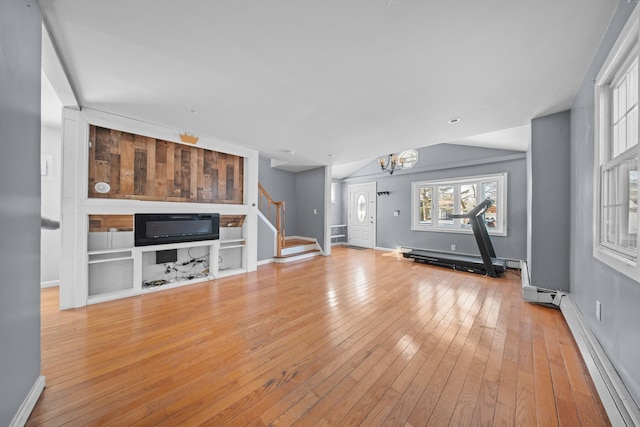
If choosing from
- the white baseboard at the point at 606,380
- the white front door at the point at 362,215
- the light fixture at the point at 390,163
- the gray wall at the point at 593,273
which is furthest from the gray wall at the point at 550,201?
the white front door at the point at 362,215

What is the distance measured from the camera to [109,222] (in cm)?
321

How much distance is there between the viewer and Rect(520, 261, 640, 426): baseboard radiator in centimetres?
124

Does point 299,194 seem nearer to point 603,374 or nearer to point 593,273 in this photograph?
point 593,273

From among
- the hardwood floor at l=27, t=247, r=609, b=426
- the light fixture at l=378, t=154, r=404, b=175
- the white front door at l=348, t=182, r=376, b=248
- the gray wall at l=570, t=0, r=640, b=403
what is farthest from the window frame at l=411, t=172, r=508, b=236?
the gray wall at l=570, t=0, r=640, b=403

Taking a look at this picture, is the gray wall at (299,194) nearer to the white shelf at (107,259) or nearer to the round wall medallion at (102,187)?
the round wall medallion at (102,187)

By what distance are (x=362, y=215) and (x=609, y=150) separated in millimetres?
6346

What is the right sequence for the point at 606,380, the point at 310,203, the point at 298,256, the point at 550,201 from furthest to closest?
the point at 310,203
the point at 298,256
the point at 550,201
the point at 606,380

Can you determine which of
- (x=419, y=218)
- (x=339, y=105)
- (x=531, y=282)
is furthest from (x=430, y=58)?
(x=419, y=218)

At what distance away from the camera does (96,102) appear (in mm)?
2740

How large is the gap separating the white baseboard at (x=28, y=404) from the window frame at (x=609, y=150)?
11.2ft

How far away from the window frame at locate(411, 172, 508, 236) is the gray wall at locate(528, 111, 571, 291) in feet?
8.46

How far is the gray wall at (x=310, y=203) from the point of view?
6.54 m

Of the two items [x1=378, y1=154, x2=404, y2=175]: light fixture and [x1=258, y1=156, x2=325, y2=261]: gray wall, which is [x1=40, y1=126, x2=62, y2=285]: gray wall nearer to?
[x1=258, y1=156, x2=325, y2=261]: gray wall

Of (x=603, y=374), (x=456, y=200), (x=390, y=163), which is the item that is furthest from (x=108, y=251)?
(x=456, y=200)
